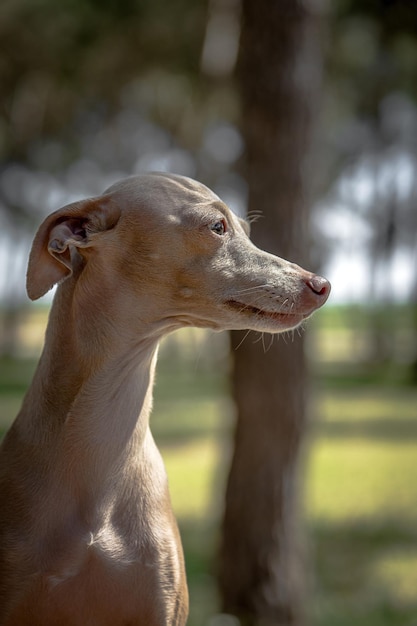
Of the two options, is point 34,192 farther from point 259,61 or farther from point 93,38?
point 259,61

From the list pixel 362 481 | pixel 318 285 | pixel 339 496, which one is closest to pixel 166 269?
pixel 318 285

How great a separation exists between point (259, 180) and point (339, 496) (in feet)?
19.7

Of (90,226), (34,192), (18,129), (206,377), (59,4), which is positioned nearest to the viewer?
(90,226)

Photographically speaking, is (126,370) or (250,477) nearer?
(126,370)

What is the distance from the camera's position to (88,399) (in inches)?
106

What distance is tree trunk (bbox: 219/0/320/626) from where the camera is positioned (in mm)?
5715

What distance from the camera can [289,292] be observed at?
2648 millimetres

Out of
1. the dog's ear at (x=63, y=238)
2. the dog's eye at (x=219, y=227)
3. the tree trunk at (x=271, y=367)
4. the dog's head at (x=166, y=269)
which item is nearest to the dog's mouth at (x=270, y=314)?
the dog's head at (x=166, y=269)

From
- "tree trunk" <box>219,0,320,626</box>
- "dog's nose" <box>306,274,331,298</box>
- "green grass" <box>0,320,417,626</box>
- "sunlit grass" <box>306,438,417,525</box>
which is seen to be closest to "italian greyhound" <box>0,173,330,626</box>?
"dog's nose" <box>306,274,331,298</box>

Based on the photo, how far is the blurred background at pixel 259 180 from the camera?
19.2 feet

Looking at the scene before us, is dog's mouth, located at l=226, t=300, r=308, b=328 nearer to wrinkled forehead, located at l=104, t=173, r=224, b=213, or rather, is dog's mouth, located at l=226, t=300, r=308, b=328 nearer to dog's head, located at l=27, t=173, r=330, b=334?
dog's head, located at l=27, t=173, r=330, b=334

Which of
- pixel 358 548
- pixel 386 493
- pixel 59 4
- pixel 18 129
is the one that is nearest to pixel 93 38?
pixel 59 4

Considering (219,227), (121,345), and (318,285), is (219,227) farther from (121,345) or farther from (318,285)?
(121,345)

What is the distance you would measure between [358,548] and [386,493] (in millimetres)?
2350
